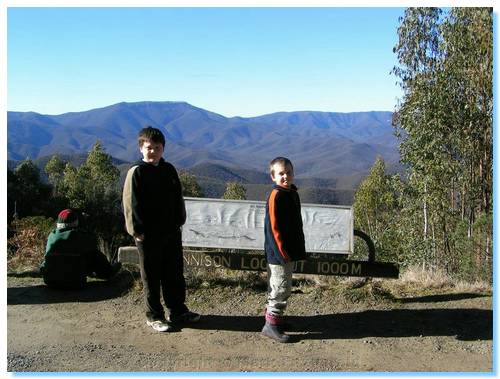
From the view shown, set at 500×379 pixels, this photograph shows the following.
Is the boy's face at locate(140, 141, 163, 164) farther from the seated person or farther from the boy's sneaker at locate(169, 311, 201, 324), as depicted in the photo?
the seated person

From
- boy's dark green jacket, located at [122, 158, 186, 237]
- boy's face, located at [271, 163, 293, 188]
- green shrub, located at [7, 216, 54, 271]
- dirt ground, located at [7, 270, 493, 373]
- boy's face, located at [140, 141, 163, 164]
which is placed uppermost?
boy's face, located at [140, 141, 163, 164]

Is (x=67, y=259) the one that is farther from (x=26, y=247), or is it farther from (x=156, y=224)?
(x=26, y=247)

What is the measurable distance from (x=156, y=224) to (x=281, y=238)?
0.98 metres

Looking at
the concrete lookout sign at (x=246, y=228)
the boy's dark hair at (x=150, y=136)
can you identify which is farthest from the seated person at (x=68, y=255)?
the boy's dark hair at (x=150, y=136)

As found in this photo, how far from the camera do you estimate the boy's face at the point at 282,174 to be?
4219mm

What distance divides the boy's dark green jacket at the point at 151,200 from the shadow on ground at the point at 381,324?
2.91ft

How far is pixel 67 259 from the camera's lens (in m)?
5.42

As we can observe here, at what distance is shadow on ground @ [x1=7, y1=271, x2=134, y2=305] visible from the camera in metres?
5.25

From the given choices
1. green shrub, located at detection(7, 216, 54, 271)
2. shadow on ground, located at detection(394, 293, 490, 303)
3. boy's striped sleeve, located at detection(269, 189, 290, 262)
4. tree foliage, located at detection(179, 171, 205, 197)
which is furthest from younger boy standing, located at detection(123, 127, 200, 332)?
tree foliage, located at detection(179, 171, 205, 197)

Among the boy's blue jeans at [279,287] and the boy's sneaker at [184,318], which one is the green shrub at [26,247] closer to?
the boy's sneaker at [184,318]

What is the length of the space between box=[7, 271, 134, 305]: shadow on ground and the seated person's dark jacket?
0.09 metres
